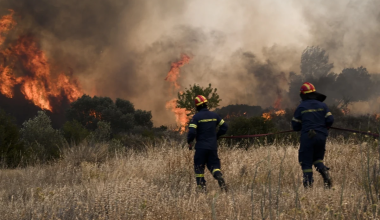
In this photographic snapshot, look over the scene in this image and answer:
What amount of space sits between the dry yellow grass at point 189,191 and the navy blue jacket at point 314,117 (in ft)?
2.69

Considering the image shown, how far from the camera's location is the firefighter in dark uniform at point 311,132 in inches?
248

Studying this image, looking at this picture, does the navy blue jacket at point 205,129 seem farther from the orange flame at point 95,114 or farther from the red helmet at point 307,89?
the orange flame at point 95,114

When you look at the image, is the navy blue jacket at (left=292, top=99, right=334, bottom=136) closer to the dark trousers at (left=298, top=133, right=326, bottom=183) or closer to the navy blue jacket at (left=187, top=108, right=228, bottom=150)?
the dark trousers at (left=298, top=133, right=326, bottom=183)

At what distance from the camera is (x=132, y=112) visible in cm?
6456

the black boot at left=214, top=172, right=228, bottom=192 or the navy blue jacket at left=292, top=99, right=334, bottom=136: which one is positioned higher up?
the navy blue jacket at left=292, top=99, right=334, bottom=136

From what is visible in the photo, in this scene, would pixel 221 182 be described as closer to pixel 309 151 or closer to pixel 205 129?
pixel 205 129

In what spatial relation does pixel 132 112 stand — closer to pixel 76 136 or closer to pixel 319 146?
pixel 76 136

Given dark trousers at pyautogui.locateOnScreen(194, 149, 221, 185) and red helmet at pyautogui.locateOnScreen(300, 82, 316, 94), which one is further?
dark trousers at pyautogui.locateOnScreen(194, 149, 221, 185)

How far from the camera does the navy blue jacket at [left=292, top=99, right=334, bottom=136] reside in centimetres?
634

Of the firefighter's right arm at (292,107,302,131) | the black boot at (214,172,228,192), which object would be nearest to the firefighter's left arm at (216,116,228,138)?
the black boot at (214,172,228,192)

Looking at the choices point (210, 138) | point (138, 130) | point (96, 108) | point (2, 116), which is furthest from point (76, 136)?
point (96, 108)

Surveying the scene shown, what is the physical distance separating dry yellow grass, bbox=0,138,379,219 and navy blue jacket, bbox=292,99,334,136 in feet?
2.69

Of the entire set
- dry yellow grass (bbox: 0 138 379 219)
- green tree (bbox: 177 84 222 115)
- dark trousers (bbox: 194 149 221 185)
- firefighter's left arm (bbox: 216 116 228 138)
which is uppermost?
green tree (bbox: 177 84 222 115)

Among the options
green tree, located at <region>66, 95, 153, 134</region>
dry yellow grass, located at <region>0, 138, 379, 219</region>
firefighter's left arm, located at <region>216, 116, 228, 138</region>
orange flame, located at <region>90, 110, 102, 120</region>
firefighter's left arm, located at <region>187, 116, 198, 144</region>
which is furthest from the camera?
orange flame, located at <region>90, 110, 102, 120</region>
